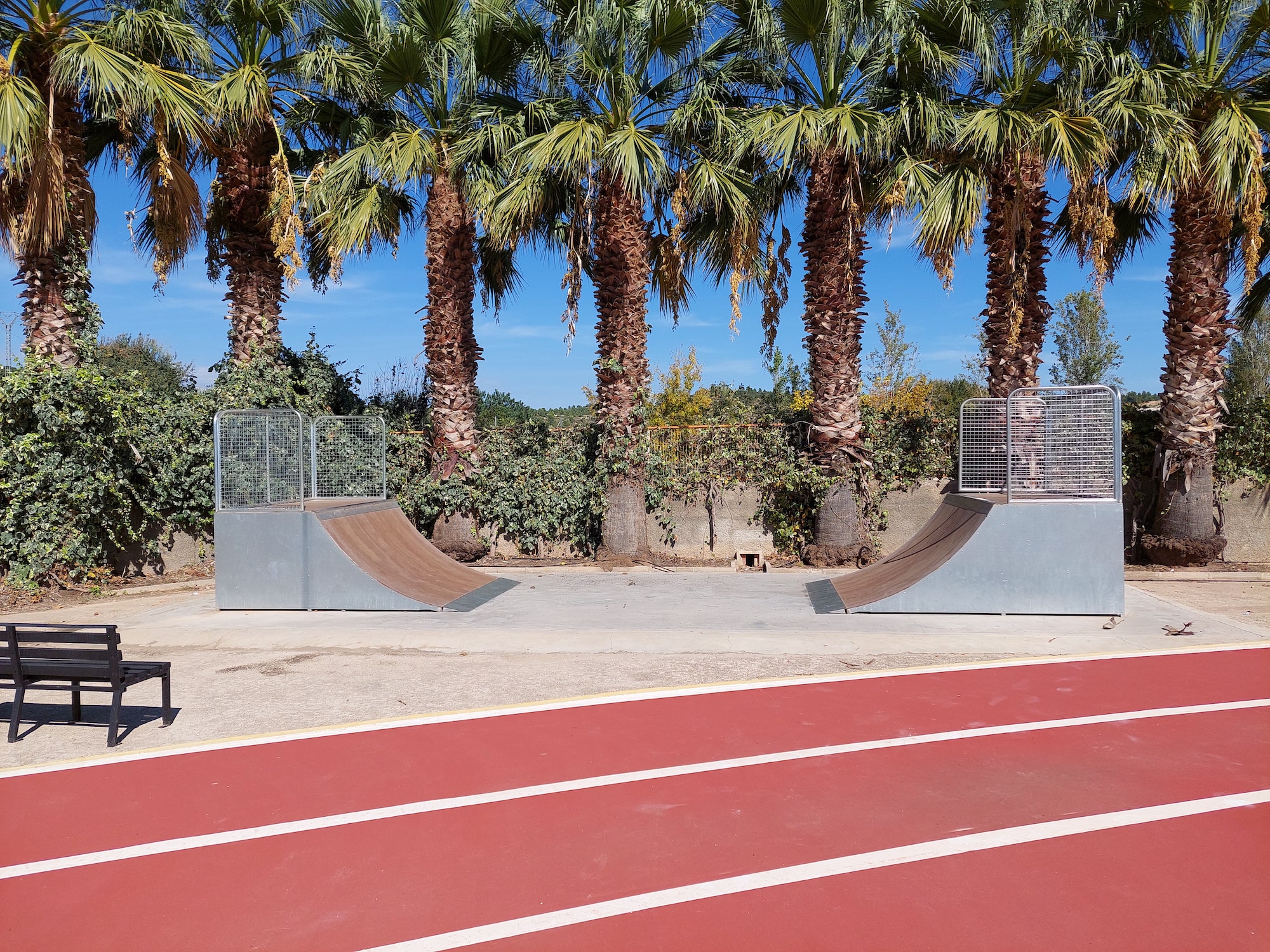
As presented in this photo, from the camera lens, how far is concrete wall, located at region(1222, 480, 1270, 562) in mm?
14148

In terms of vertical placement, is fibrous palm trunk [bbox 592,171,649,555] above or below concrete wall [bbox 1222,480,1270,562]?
above

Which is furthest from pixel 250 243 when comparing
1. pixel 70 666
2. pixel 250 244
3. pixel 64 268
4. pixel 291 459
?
pixel 70 666

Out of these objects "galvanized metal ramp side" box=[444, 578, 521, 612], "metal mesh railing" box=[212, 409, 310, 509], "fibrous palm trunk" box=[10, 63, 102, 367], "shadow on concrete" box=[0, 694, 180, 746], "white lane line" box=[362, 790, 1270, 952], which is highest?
"fibrous palm trunk" box=[10, 63, 102, 367]

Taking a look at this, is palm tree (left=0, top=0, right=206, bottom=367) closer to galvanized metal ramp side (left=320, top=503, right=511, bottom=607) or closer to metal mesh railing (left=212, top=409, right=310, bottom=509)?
metal mesh railing (left=212, top=409, right=310, bottom=509)

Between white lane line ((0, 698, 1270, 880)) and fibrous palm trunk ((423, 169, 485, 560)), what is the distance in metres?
10.0

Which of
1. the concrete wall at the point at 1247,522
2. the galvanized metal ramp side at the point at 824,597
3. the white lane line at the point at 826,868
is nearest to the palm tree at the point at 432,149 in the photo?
the galvanized metal ramp side at the point at 824,597

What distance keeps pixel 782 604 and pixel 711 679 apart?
3.54m

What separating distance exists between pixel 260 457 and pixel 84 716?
5660 mm

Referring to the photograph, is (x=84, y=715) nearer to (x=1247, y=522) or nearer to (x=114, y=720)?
(x=114, y=720)

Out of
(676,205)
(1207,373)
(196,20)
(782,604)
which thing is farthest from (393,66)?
(1207,373)

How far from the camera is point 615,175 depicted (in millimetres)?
12664

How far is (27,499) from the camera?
1151cm

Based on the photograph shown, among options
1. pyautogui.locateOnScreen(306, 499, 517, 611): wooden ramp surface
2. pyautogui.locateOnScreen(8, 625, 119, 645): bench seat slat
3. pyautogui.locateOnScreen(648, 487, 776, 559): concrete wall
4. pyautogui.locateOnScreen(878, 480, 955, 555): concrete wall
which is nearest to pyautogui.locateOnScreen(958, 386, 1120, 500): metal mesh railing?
pyautogui.locateOnScreen(878, 480, 955, 555): concrete wall

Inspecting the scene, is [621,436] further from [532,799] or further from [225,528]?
[532,799]
